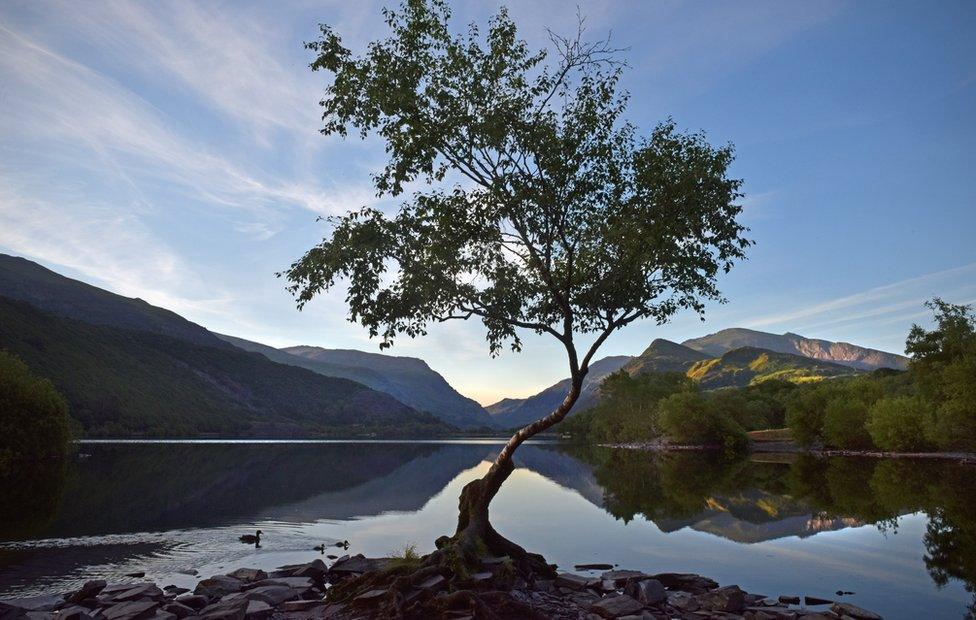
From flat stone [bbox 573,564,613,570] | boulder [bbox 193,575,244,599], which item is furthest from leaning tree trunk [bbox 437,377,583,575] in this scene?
boulder [bbox 193,575,244,599]

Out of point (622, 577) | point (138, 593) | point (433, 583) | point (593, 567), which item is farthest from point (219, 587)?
point (593, 567)

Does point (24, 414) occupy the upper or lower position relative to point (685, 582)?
upper

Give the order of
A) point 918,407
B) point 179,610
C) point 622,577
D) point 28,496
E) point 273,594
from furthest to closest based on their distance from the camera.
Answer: point 918,407 → point 28,496 → point 622,577 → point 273,594 → point 179,610

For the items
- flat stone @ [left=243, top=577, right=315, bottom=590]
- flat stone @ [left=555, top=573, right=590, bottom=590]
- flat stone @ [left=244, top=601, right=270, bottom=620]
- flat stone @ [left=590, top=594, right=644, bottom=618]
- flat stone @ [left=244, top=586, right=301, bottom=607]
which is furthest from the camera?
flat stone @ [left=555, top=573, right=590, bottom=590]

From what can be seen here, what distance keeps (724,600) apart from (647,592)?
85.2 inches

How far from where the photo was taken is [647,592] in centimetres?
1858

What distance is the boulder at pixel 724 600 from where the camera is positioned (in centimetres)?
1780

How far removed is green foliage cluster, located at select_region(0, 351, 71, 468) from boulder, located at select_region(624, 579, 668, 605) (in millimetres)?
70627

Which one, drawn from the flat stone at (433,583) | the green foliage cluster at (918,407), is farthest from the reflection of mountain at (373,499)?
the green foliage cluster at (918,407)

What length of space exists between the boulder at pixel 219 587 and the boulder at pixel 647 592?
12.6m

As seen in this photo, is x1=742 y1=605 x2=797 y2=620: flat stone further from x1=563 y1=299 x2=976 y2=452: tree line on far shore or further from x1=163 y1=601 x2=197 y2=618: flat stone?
x1=563 y1=299 x2=976 y2=452: tree line on far shore

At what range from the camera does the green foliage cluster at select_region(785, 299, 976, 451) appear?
8431cm

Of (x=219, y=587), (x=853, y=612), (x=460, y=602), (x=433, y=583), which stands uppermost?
(x=433, y=583)

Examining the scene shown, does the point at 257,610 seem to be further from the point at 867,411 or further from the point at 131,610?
the point at 867,411
